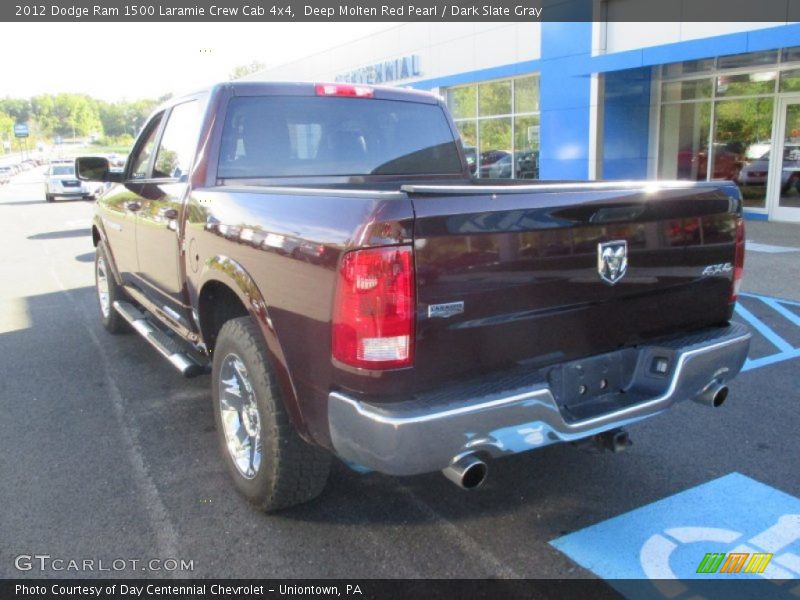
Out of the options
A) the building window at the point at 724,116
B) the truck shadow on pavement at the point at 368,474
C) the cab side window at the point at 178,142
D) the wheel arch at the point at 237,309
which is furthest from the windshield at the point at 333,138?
the building window at the point at 724,116

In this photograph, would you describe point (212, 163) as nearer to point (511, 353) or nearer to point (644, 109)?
point (511, 353)

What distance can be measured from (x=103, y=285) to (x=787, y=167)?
12.6 meters

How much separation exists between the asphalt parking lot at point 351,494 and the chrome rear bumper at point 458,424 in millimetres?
624

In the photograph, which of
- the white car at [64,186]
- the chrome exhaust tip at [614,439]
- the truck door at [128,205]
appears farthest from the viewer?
the white car at [64,186]

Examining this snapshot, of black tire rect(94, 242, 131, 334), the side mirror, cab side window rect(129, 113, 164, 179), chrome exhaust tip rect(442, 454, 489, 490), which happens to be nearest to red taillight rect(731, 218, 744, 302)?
chrome exhaust tip rect(442, 454, 489, 490)

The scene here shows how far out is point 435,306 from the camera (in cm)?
248

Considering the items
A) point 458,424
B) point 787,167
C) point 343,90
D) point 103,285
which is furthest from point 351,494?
point 787,167

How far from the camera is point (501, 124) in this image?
19125 mm

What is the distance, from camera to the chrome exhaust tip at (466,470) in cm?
250

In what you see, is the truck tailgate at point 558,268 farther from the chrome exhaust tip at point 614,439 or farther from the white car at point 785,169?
the white car at point 785,169

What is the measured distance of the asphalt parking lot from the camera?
117 inches

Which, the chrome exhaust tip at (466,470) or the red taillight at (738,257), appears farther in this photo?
the red taillight at (738,257)

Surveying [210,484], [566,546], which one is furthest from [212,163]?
[566,546]

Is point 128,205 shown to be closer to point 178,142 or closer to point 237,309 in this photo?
point 178,142
